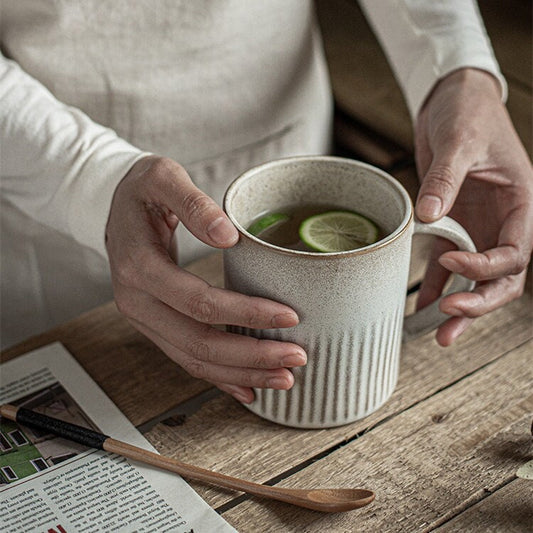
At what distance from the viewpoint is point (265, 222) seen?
66 centimetres

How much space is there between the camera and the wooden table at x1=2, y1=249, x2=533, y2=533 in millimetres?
584

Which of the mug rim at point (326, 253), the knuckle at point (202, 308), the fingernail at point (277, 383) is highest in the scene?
the mug rim at point (326, 253)

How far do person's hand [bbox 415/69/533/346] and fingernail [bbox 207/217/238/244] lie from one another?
0.17m

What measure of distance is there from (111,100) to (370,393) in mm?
450

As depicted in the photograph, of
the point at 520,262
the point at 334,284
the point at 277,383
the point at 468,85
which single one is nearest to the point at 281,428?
the point at 277,383

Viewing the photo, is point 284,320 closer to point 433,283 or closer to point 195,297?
point 195,297

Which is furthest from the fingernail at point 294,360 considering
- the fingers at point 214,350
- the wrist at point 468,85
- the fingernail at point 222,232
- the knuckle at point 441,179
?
the wrist at point 468,85

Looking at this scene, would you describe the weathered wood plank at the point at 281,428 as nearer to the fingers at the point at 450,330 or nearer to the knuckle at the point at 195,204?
the fingers at the point at 450,330

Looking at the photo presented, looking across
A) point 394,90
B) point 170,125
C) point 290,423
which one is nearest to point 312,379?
point 290,423

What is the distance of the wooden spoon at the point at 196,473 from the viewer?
1.91 feet

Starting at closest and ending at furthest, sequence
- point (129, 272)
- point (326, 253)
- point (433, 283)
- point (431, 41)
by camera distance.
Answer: point (326, 253), point (129, 272), point (433, 283), point (431, 41)

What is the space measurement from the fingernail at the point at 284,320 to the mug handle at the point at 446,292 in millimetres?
135

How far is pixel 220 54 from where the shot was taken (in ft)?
2.92

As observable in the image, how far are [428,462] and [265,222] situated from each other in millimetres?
243
